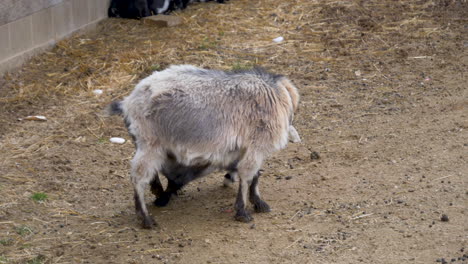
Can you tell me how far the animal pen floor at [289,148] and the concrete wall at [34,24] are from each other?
0.66 ft

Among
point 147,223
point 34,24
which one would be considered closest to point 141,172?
point 147,223

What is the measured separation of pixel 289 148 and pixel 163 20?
4383mm

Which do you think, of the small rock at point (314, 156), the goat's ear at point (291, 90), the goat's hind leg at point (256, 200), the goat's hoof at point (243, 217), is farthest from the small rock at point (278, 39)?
the goat's hoof at point (243, 217)

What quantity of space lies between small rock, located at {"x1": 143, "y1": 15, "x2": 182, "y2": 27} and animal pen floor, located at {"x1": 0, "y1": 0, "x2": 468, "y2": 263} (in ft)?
0.41

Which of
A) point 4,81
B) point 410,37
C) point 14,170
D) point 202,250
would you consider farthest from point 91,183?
point 410,37

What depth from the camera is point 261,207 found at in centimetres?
572

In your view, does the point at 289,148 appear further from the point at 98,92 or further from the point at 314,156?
the point at 98,92

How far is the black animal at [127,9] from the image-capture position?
10750mm

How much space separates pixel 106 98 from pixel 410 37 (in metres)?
4.46

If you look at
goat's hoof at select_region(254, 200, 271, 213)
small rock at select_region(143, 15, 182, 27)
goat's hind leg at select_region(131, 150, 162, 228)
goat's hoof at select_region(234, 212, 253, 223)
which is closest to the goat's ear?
goat's hoof at select_region(254, 200, 271, 213)

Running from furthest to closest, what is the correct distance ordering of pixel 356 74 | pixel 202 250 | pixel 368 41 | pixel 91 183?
pixel 368 41 < pixel 356 74 < pixel 91 183 < pixel 202 250

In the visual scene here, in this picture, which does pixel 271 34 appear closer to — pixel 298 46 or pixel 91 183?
pixel 298 46

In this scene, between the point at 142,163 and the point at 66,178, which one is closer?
the point at 142,163

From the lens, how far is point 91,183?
631cm
